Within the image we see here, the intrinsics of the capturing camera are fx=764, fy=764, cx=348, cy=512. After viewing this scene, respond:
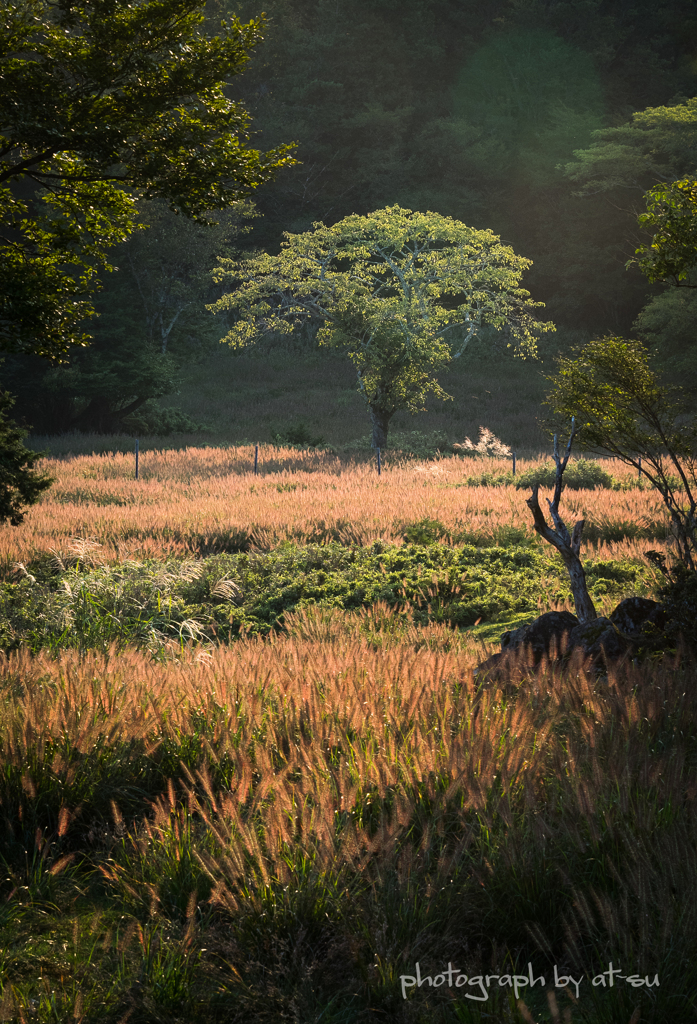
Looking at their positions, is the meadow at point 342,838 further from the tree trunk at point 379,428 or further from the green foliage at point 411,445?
the tree trunk at point 379,428

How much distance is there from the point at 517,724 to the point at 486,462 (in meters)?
22.9

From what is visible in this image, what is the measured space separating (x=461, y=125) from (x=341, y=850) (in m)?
56.5

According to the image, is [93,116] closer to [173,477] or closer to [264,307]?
[173,477]

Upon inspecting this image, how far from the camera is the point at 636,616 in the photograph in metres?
6.81

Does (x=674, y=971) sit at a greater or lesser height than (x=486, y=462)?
lesser

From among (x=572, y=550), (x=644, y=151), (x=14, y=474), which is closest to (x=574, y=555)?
(x=572, y=550)

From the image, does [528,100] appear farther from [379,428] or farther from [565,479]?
[565,479]

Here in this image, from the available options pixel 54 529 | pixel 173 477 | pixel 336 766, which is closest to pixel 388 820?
pixel 336 766

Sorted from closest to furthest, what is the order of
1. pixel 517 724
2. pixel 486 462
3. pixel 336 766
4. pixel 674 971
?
1. pixel 674 971
2. pixel 336 766
3. pixel 517 724
4. pixel 486 462

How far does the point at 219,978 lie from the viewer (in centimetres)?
252

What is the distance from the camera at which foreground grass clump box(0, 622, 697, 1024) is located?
2.46 m

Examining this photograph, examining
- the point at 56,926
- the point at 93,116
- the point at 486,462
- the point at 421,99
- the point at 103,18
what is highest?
the point at 421,99

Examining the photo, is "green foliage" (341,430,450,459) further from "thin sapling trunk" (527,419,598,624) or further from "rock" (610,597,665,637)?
"rock" (610,597,665,637)

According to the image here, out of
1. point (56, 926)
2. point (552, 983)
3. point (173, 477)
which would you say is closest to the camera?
point (552, 983)
